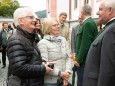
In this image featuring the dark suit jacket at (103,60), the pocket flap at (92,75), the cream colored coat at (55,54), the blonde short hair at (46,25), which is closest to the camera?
the dark suit jacket at (103,60)

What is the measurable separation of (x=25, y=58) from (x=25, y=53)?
5cm

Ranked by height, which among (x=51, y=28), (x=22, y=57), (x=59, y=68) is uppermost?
(x=51, y=28)

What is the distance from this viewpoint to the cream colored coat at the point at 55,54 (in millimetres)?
3723

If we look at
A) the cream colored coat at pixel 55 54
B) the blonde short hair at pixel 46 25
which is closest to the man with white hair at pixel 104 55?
the cream colored coat at pixel 55 54

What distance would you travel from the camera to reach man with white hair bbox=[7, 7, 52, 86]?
3.30 m

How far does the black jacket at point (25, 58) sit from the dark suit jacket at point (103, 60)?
624 mm

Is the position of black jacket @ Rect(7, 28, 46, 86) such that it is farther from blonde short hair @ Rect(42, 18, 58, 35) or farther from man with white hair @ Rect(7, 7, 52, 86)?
blonde short hair @ Rect(42, 18, 58, 35)

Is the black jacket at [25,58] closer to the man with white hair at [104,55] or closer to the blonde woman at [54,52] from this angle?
the blonde woman at [54,52]

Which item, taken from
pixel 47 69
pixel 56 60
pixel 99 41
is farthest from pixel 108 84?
pixel 56 60

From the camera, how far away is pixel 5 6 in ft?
248

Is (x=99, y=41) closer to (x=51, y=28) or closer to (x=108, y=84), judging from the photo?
(x=108, y=84)

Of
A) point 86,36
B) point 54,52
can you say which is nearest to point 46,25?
point 54,52

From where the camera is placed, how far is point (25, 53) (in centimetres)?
333

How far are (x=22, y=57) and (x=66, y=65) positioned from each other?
852 millimetres
